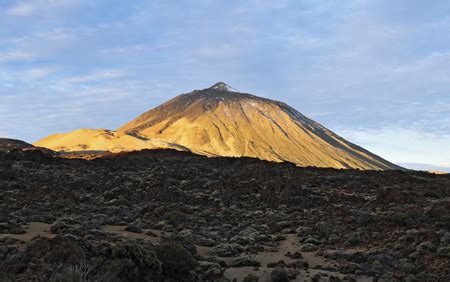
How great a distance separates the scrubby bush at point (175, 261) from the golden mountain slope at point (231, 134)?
78.4m

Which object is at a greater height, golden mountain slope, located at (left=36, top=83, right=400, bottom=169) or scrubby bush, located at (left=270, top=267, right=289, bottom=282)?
golden mountain slope, located at (left=36, top=83, right=400, bottom=169)

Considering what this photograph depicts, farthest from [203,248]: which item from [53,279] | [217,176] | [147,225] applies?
[217,176]

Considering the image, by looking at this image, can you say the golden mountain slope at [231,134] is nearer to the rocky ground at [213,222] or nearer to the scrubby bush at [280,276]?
the rocky ground at [213,222]

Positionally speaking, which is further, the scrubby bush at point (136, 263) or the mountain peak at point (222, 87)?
the mountain peak at point (222, 87)

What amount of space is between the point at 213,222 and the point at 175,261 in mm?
10852

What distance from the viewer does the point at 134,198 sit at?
30.1 meters

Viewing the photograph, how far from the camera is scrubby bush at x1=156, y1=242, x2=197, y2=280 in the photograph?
505 inches

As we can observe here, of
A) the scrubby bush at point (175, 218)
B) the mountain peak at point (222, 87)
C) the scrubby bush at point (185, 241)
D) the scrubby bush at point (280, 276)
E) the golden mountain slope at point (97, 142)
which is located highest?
the mountain peak at point (222, 87)

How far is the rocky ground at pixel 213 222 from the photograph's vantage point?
12742 mm

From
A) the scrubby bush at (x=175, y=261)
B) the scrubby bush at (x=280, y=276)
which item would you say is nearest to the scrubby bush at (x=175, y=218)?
the scrubby bush at (x=175, y=261)

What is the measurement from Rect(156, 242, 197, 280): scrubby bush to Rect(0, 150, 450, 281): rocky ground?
3 cm

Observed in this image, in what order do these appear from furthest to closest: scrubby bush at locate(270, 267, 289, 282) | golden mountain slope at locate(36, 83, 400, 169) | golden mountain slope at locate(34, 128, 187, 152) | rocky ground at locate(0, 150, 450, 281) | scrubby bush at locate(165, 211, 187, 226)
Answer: golden mountain slope at locate(36, 83, 400, 169)
golden mountain slope at locate(34, 128, 187, 152)
scrubby bush at locate(165, 211, 187, 226)
scrubby bush at locate(270, 267, 289, 282)
rocky ground at locate(0, 150, 450, 281)

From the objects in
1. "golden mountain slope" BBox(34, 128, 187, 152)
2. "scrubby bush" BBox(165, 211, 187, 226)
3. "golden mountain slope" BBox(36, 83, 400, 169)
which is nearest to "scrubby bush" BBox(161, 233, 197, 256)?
"scrubby bush" BBox(165, 211, 187, 226)

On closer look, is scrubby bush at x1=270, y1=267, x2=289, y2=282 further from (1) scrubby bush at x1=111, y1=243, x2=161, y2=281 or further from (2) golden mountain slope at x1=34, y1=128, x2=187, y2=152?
(2) golden mountain slope at x1=34, y1=128, x2=187, y2=152
